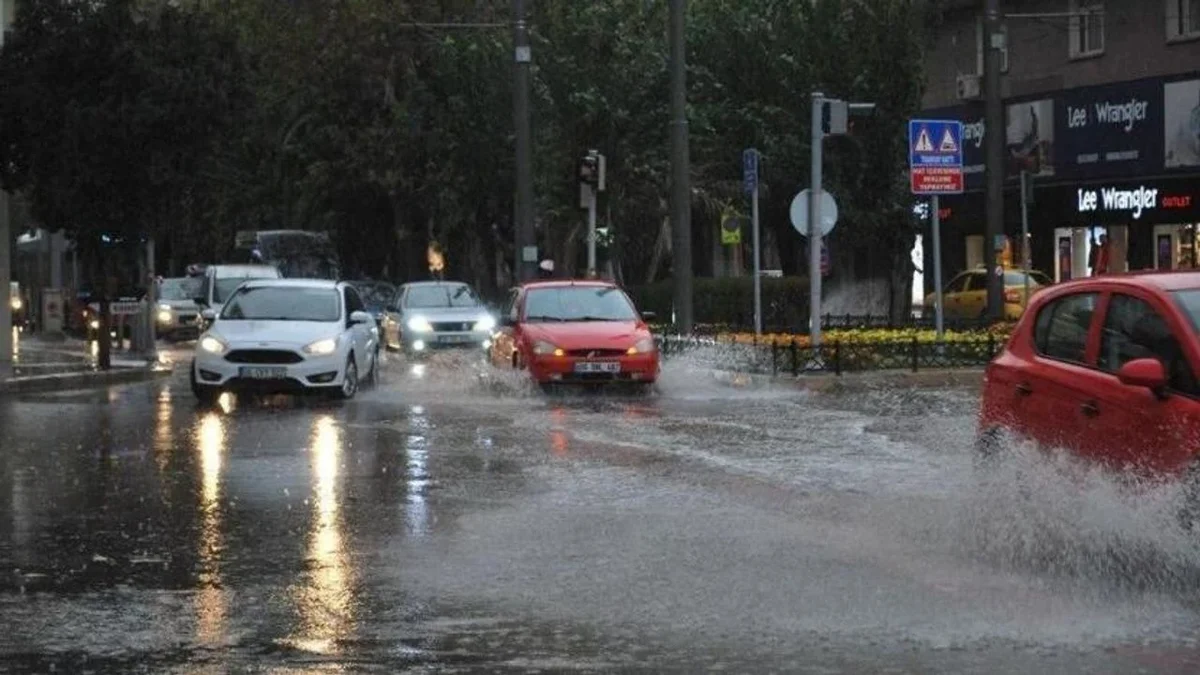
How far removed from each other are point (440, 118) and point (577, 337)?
25.4 m

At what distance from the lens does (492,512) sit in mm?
12781

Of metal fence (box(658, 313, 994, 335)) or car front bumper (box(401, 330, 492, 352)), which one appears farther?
car front bumper (box(401, 330, 492, 352))

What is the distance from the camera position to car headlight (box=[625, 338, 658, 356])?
2382cm

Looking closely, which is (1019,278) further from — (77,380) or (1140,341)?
(1140,341)

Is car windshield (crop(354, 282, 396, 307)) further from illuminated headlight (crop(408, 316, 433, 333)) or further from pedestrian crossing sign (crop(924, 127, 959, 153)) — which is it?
pedestrian crossing sign (crop(924, 127, 959, 153))

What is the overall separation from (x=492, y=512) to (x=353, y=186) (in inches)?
1615

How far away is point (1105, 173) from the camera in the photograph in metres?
40.5

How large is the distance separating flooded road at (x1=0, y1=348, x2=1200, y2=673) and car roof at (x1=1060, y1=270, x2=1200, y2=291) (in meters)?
1.05

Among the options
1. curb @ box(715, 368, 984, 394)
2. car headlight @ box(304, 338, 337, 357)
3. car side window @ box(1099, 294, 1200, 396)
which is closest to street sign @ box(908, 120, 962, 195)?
curb @ box(715, 368, 984, 394)

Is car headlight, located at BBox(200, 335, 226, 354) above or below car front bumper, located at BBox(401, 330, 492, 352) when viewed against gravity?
above

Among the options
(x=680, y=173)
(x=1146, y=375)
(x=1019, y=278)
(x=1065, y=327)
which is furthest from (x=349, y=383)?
(x=1019, y=278)

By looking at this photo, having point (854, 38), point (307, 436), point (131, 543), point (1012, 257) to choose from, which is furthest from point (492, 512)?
point (1012, 257)

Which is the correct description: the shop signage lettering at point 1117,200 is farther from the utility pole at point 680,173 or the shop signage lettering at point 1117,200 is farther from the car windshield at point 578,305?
the car windshield at point 578,305

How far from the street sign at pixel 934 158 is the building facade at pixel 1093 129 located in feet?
40.5
